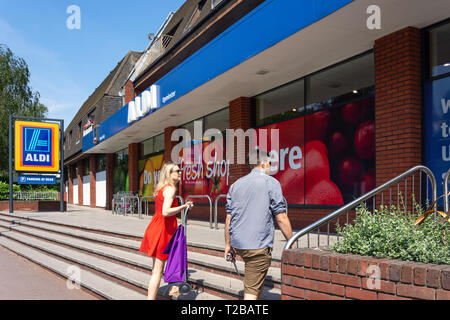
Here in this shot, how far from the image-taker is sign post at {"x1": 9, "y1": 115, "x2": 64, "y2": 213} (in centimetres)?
2044

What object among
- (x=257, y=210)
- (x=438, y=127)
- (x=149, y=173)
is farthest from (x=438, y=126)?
(x=149, y=173)

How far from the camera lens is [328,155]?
8836 mm

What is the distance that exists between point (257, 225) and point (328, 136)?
5.70 m

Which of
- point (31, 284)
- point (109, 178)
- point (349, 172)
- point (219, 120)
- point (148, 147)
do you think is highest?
point (219, 120)

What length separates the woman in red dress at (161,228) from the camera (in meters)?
4.64

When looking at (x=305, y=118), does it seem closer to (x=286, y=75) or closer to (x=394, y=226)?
(x=286, y=75)

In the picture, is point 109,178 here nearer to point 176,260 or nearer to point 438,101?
point 176,260

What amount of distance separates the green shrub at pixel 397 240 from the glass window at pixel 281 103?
6008 mm

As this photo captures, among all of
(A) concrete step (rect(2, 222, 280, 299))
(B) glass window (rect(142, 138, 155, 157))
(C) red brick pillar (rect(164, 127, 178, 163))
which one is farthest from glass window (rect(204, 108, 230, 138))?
(B) glass window (rect(142, 138, 155, 157))

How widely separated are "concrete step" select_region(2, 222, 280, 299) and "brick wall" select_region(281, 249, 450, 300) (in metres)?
0.96

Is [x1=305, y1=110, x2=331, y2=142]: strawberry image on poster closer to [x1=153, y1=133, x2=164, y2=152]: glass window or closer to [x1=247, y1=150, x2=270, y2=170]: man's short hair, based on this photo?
[x1=247, y1=150, x2=270, y2=170]: man's short hair

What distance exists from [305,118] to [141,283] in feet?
18.3

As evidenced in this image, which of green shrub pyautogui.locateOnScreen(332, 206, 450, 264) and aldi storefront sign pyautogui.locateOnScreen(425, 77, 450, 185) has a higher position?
aldi storefront sign pyautogui.locateOnScreen(425, 77, 450, 185)

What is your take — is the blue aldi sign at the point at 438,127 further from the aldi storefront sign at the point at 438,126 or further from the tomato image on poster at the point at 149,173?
the tomato image on poster at the point at 149,173
